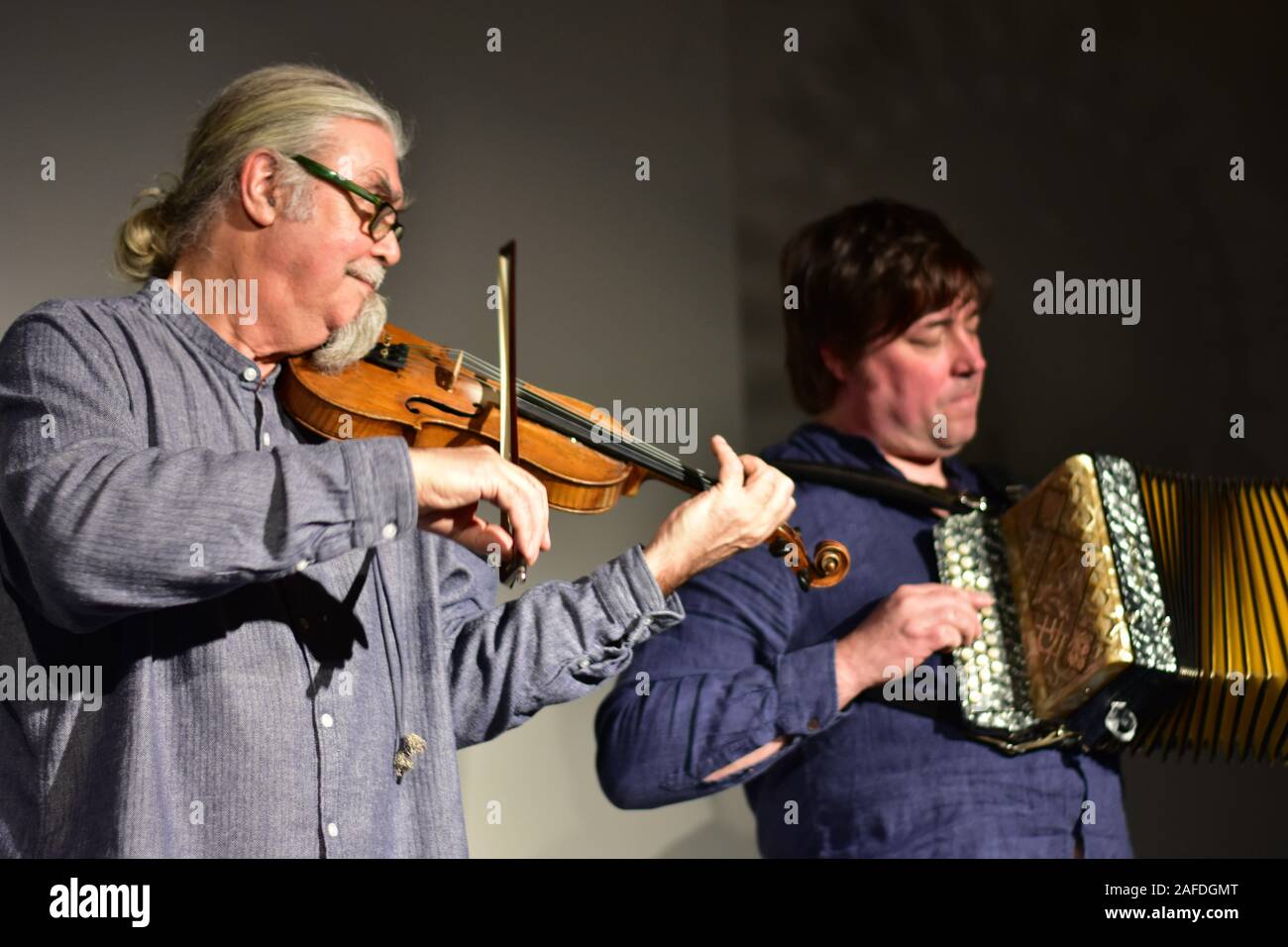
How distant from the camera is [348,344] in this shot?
5.61ft

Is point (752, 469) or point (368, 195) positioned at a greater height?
point (368, 195)

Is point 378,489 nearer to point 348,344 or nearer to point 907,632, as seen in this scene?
point 348,344

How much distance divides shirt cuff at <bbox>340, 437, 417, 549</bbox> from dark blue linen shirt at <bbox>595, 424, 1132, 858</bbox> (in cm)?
76

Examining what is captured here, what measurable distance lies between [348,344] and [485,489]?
324 mm

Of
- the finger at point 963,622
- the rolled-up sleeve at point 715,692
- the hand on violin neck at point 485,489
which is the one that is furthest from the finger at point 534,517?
the finger at point 963,622

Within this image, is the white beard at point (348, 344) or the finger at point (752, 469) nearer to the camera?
the white beard at point (348, 344)

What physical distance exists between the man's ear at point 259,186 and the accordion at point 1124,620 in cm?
104

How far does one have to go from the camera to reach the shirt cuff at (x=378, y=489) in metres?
1.43

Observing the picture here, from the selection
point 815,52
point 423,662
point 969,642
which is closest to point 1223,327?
point 815,52

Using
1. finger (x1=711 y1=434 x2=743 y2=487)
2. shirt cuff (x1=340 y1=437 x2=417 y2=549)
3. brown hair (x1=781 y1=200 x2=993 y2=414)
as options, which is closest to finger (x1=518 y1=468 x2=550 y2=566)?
shirt cuff (x1=340 y1=437 x2=417 y2=549)

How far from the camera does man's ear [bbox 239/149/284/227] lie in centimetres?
171

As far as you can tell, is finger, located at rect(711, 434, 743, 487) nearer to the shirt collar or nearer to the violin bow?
the violin bow

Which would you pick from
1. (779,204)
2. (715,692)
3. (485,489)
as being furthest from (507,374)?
(779,204)

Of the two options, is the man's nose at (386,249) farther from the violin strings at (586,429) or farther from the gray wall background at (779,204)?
the gray wall background at (779,204)
